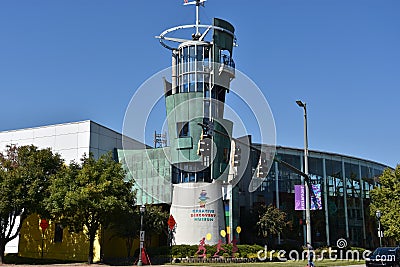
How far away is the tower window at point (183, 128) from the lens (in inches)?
1933

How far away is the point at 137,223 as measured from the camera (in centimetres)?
4519

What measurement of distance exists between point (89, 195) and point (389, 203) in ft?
118

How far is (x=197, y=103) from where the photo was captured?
161 feet

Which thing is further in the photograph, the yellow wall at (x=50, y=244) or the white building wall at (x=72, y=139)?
the white building wall at (x=72, y=139)

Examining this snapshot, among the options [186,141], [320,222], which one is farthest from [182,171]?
[320,222]

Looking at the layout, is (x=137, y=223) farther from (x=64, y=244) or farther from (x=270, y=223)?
(x=270, y=223)

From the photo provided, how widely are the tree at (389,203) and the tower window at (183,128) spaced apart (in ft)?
82.4

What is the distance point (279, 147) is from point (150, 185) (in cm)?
1846

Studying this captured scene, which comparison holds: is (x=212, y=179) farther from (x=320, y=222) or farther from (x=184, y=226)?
(x=320, y=222)

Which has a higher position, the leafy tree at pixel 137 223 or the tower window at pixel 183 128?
the tower window at pixel 183 128

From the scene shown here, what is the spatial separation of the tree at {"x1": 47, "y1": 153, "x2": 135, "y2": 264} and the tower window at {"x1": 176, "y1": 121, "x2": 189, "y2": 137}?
9.22m

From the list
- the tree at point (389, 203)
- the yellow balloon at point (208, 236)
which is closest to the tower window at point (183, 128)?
the yellow balloon at point (208, 236)

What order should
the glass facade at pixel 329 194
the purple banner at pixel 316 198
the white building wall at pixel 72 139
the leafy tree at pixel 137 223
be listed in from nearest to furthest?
the purple banner at pixel 316 198, the leafy tree at pixel 137 223, the white building wall at pixel 72 139, the glass facade at pixel 329 194

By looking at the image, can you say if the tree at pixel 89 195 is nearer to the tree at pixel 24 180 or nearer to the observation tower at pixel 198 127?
the tree at pixel 24 180
